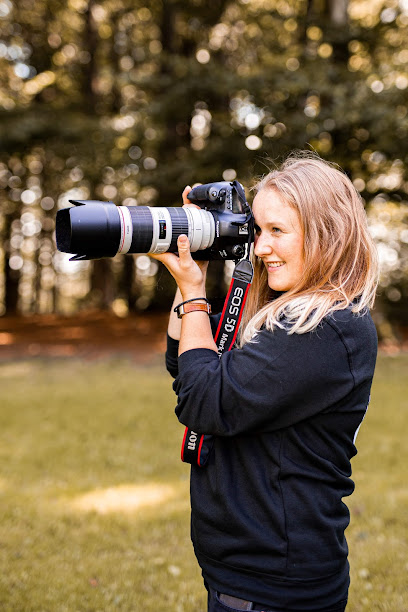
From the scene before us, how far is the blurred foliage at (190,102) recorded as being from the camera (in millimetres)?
9570

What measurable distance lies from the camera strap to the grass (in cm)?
193

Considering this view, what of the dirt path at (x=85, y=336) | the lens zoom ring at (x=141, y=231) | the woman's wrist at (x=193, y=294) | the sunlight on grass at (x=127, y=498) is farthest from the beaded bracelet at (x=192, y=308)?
the dirt path at (x=85, y=336)

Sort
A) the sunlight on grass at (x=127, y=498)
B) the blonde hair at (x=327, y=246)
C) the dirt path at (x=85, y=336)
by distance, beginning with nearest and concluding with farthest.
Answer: the blonde hair at (x=327, y=246) → the sunlight on grass at (x=127, y=498) → the dirt path at (x=85, y=336)

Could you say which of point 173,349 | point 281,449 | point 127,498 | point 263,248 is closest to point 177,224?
point 263,248

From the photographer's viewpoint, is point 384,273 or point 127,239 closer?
point 127,239

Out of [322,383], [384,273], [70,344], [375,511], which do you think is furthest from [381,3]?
[322,383]

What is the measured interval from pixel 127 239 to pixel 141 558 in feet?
8.41

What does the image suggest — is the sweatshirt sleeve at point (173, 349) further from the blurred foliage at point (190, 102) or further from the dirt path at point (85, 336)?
the dirt path at point (85, 336)

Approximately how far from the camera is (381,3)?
1438 centimetres

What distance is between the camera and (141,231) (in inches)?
71.2

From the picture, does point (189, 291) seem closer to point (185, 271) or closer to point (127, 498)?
point (185, 271)

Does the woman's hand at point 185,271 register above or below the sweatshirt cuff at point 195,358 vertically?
Answer: above

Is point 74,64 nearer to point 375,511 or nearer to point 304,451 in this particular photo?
point 375,511

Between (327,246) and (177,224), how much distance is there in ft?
1.53
